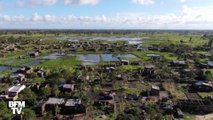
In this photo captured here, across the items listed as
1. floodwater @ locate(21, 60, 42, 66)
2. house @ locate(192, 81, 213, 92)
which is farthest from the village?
floodwater @ locate(21, 60, 42, 66)

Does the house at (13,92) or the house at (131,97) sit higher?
the house at (13,92)

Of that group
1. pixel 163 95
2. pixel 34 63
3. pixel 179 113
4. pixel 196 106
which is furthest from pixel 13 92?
pixel 34 63

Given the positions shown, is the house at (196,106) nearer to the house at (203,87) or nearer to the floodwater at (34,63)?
the house at (203,87)

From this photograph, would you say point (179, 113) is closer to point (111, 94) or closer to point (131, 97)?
point (131, 97)

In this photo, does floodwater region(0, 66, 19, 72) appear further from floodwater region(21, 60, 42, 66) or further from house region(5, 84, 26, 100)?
house region(5, 84, 26, 100)

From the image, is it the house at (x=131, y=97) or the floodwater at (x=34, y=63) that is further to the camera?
the floodwater at (x=34, y=63)

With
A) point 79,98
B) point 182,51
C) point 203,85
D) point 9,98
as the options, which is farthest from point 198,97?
point 182,51

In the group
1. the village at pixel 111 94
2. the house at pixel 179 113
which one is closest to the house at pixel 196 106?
the village at pixel 111 94

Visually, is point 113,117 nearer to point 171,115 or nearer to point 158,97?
point 171,115

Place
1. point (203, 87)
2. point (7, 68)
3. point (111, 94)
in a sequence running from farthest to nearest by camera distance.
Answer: point (7, 68), point (203, 87), point (111, 94)

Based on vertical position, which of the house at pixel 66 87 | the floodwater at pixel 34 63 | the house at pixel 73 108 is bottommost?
the house at pixel 73 108

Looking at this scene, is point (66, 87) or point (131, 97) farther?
point (66, 87)
